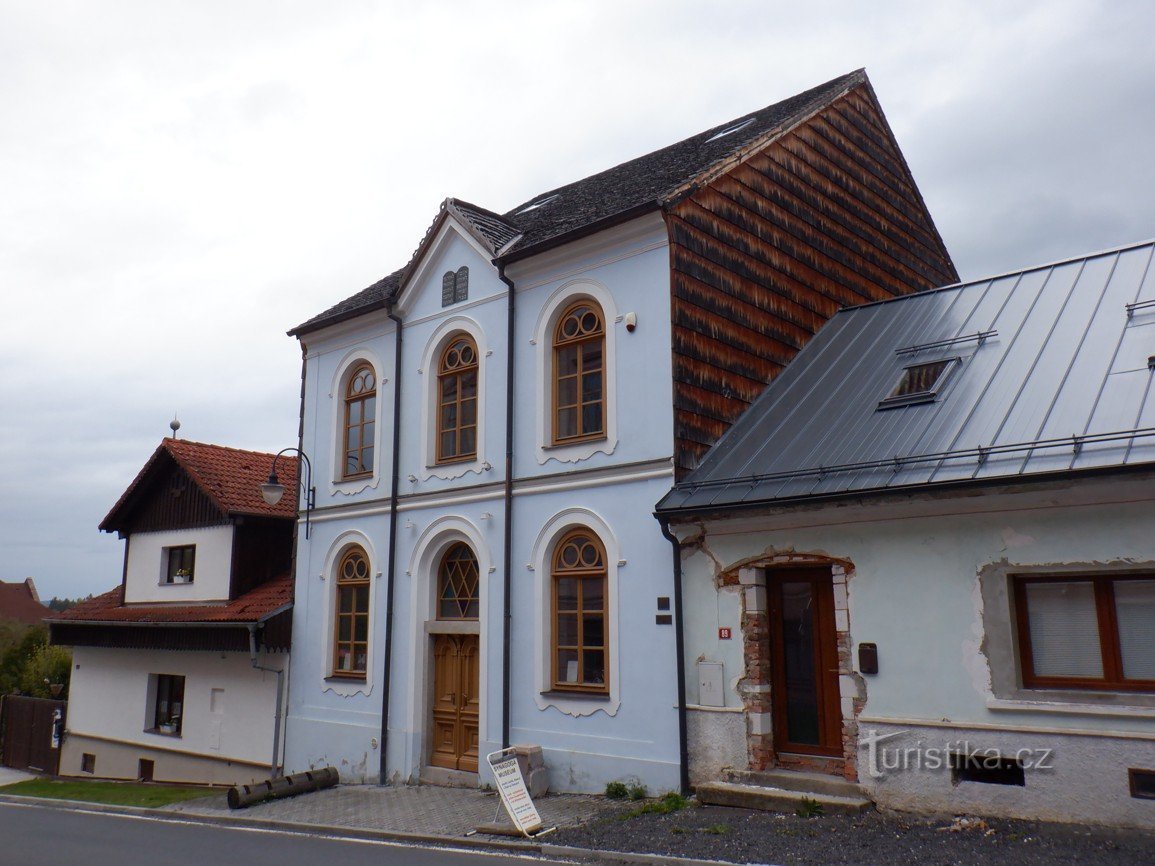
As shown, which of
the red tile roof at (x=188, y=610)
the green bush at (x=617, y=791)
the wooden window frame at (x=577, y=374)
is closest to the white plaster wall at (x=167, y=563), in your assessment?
the red tile roof at (x=188, y=610)

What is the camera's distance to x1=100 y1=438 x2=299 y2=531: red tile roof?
19.1 meters

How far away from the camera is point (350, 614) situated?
1593cm

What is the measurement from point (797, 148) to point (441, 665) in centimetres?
994

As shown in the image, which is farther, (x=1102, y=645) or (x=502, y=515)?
(x=502, y=515)

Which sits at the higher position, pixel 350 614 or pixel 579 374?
pixel 579 374

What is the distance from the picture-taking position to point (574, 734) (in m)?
12.1

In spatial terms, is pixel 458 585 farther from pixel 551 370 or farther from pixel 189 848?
pixel 189 848

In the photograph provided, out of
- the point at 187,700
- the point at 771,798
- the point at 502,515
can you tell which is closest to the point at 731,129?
the point at 502,515

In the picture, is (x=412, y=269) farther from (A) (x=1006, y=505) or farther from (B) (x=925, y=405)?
(A) (x=1006, y=505)

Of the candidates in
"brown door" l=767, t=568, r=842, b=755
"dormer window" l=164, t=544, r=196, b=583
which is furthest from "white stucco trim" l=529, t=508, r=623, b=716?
"dormer window" l=164, t=544, r=196, b=583

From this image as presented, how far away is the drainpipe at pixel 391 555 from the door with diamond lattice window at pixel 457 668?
780 mm

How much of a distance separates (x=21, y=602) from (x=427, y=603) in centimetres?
5405

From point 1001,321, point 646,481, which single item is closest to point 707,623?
point 646,481

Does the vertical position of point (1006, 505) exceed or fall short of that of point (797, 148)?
it falls short
